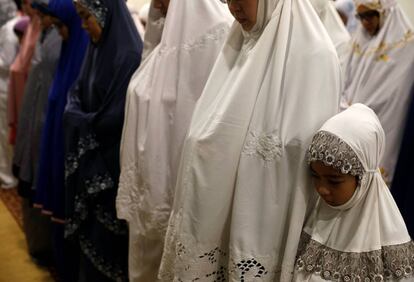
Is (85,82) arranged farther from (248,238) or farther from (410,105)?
(410,105)

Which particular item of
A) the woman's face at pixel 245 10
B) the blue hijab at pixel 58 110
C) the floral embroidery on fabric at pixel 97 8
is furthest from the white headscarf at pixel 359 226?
the blue hijab at pixel 58 110

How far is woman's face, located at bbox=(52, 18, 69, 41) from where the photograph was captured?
8.51 ft

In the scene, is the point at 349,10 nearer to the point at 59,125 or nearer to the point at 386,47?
the point at 386,47

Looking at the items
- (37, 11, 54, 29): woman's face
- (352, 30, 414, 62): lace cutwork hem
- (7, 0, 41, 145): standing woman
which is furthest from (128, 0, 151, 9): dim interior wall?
(352, 30, 414, 62): lace cutwork hem

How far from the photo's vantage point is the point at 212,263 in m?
1.42

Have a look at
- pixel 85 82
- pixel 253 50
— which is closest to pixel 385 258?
pixel 253 50

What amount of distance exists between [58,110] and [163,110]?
101cm

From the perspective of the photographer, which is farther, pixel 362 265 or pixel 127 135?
pixel 127 135

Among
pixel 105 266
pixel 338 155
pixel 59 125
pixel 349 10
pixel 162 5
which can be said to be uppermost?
pixel 162 5

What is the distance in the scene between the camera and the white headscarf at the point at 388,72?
8.93 feet

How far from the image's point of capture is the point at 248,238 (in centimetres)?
131

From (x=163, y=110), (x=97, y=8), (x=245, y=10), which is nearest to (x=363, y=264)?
(x=245, y=10)

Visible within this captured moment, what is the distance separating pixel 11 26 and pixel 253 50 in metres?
3.26

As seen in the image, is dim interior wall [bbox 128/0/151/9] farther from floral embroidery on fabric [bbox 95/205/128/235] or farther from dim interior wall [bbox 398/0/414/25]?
floral embroidery on fabric [bbox 95/205/128/235]
